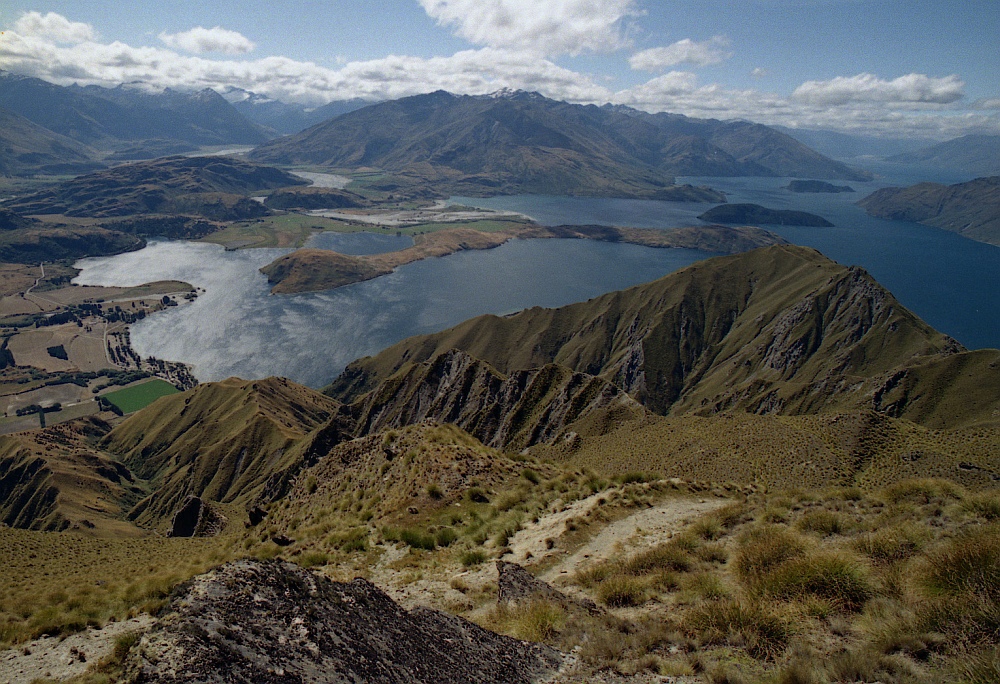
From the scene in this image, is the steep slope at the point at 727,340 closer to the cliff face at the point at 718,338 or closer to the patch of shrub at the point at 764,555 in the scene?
the cliff face at the point at 718,338

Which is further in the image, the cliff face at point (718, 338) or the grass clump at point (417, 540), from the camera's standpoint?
the cliff face at point (718, 338)

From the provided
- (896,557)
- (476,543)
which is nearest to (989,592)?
(896,557)

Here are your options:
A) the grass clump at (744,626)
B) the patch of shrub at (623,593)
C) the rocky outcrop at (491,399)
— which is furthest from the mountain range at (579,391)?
the grass clump at (744,626)

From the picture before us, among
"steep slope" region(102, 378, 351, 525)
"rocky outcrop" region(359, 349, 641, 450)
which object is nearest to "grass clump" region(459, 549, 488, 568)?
"rocky outcrop" region(359, 349, 641, 450)

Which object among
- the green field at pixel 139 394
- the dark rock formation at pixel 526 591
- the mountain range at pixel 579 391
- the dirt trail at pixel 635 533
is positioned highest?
the dark rock formation at pixel 526 591

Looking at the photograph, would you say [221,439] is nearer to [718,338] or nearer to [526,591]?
[526,591]

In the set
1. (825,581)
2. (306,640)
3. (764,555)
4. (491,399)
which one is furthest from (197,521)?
(825,581)
